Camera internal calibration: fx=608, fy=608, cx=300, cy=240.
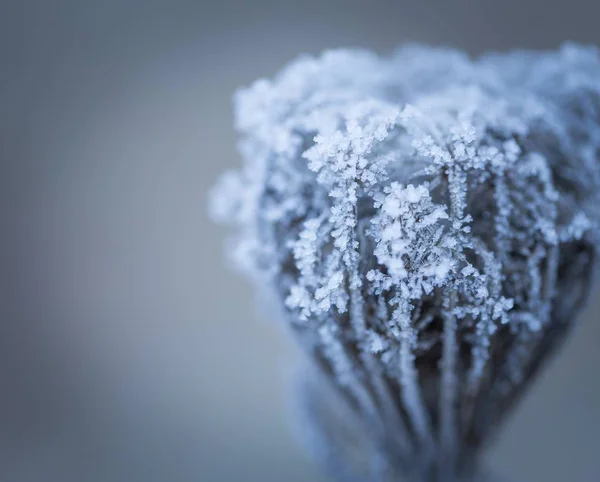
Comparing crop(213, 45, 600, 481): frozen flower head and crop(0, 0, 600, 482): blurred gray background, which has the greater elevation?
crop(0, 0, 600, 482): blurred gray background

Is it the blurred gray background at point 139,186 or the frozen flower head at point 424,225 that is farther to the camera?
the blurred gray background at point 139,186

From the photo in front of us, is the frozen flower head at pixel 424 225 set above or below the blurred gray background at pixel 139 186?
below

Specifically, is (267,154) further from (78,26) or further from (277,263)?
(78,26)

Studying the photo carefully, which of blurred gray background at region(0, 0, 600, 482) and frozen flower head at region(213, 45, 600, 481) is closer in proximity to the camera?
frozen flower head at region(213, 45, 600, 481)

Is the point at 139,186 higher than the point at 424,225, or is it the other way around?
the point at 139,186

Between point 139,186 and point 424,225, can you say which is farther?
point 139,186
